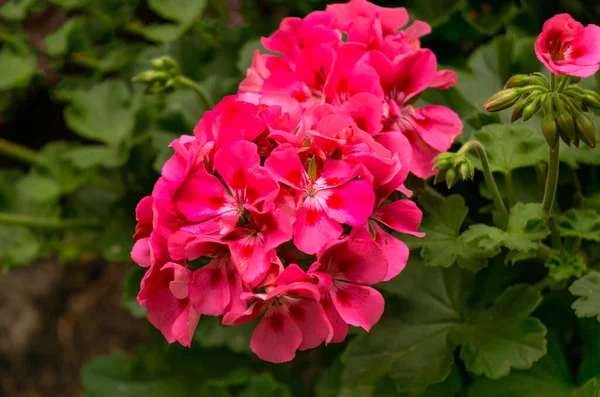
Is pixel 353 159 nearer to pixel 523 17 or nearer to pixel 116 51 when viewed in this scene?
pixel 523 17

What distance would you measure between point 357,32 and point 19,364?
8.11 ft

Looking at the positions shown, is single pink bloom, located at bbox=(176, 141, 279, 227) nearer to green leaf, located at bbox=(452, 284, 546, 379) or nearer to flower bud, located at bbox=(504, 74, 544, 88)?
flower bud, located at bbox=(504, 74, 544, 88)

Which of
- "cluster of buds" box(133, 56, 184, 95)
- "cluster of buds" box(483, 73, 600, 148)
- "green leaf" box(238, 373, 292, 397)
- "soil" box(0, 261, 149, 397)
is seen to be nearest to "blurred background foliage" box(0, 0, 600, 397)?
"green leaf" box(238, 373, 292, 397)

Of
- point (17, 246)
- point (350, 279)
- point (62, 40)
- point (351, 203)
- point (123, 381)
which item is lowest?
point (123, 381)

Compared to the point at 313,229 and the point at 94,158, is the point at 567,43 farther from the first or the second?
the point at 94,158

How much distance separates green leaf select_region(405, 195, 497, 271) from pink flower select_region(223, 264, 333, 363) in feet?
1.06

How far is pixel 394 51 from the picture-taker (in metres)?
1.35

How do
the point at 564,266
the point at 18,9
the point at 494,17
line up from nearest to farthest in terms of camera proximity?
the point at 564,266 < the point at 494,17 < the point at 18,9

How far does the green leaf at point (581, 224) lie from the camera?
145 centimetres

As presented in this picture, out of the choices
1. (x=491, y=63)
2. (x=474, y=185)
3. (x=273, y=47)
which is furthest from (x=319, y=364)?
(x=273, y=47)

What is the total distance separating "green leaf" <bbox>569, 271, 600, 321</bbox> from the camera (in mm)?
1279

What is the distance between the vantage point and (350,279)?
114 cm

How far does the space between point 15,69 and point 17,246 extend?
658mm

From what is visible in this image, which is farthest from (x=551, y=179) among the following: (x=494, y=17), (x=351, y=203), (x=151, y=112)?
(x=151, y=112)
